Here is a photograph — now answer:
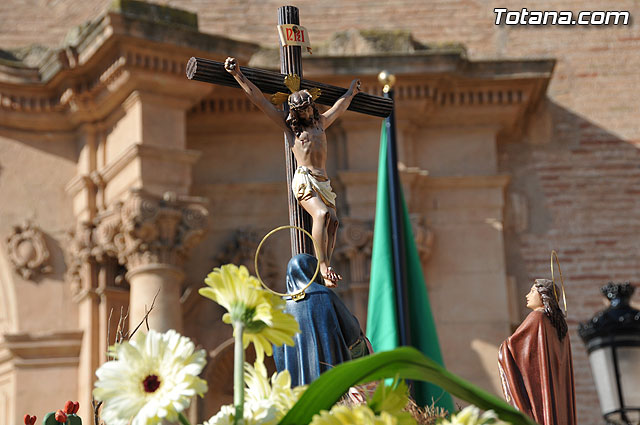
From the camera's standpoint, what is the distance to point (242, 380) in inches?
99.3

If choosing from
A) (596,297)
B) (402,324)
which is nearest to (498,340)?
(596,297)

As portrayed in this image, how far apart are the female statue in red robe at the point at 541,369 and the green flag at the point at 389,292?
515 cm

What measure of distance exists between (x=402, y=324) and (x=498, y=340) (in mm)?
2068

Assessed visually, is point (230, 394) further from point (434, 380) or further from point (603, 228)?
point (434, 380)

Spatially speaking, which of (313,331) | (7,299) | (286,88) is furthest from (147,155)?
(313,331)

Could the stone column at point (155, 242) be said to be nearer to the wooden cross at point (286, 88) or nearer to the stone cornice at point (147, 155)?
the stone cornice at point (147, 155)

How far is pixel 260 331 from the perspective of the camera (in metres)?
2.62

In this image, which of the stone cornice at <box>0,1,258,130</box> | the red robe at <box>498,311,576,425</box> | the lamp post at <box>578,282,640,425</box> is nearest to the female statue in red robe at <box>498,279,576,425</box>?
the red robe at <box>498,311,576,425</box>

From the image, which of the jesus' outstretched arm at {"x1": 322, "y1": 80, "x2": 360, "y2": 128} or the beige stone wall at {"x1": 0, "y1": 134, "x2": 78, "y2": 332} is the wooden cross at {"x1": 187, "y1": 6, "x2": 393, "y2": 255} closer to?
the jesus' outstretched arm at {"x1": 322, "y1": 80, "x2": 360, "y2": 128}

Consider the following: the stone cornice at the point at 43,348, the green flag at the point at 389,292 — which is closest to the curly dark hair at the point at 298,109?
the green flag at the point at 389,292

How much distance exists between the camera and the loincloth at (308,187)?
5633mm

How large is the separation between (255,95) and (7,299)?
7.45 meters

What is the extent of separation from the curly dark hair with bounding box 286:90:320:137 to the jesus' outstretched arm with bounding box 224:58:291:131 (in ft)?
0.12

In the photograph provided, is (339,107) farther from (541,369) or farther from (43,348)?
(43,348)
